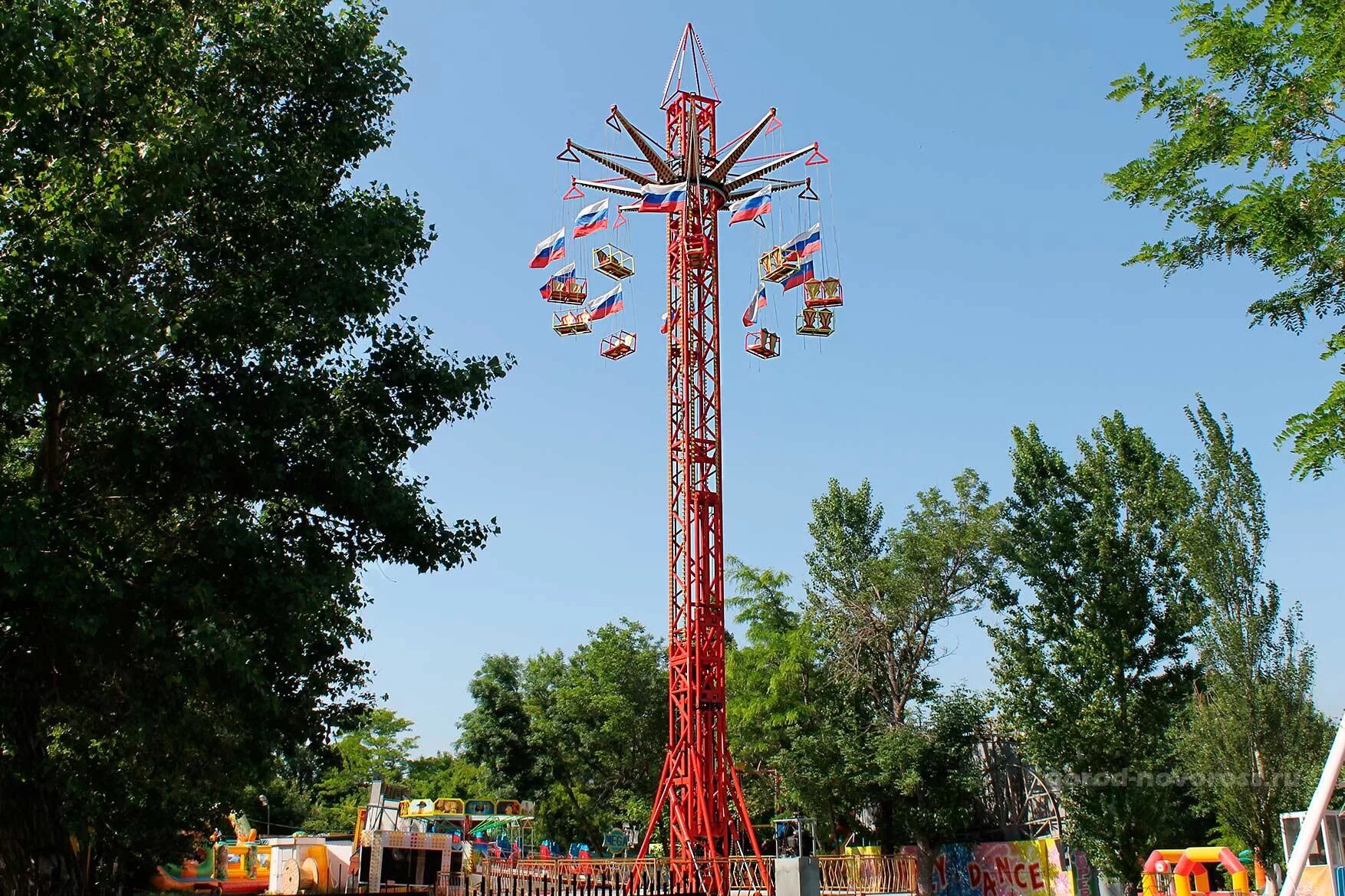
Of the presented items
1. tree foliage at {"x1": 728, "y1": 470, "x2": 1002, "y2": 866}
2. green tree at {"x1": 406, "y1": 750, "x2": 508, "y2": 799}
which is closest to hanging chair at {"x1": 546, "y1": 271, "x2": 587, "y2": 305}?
tree foliage at {"x1": 728, "y1": 470, "x2": 1002, "y2": 866}

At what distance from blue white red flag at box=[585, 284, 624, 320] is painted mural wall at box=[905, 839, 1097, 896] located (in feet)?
63.5

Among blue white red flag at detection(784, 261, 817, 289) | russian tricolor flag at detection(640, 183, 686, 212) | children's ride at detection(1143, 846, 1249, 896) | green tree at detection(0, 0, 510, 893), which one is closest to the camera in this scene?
green tree at detection(0, 0, 510, 893)

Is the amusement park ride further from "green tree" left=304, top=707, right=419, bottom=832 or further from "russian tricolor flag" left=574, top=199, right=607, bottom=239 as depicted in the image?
"green tree" left=304, top=707, right=419, bottom=832

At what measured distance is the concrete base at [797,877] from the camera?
16.6 m

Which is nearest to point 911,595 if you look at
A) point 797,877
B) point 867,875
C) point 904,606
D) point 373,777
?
point 904,606

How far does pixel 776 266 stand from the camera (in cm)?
2914

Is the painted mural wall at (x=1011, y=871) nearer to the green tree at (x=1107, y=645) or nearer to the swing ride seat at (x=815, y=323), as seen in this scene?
the green tree at (x=1107, y=645)

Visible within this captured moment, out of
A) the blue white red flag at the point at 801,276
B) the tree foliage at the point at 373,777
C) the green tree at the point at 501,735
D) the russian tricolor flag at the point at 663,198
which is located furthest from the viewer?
the tree foliage at the point at 373,777

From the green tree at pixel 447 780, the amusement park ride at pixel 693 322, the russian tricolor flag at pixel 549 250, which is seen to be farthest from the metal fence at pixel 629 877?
the green tree at pixel 447 780

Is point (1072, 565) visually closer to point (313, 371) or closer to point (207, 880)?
point (313, 371)

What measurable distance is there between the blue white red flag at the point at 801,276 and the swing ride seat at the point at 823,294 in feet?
0.65

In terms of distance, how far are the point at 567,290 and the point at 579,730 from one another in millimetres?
22263

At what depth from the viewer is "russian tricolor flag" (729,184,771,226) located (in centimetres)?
2897

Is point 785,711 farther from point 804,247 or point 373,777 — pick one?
point 373,777
